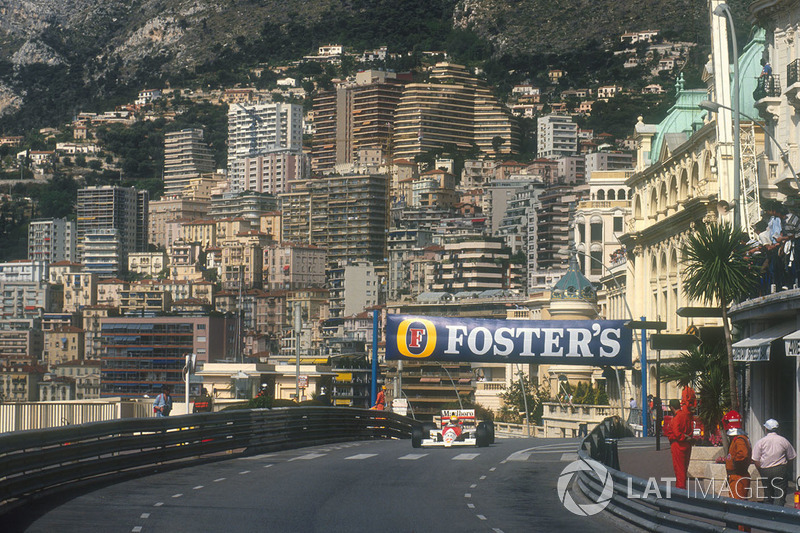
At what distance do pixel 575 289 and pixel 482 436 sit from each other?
5784 cm

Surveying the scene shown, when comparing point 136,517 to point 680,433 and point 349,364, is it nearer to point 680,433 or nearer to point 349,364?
point 680,433

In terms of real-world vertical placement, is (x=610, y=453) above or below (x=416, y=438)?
above

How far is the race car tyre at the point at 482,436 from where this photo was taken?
4381 centimetres

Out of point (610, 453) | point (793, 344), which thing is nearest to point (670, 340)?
point (610, 453)

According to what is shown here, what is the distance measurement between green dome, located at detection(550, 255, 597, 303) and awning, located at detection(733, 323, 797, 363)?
2739 inches

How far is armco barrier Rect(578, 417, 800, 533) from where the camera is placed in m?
17.8

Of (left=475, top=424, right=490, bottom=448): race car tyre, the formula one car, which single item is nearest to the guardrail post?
the formula one car

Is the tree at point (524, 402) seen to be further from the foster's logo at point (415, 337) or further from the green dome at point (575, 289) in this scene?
the foster's logo at point (415, 337)

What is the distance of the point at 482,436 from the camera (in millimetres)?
43969

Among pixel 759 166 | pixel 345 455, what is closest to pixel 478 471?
pixel 345 455

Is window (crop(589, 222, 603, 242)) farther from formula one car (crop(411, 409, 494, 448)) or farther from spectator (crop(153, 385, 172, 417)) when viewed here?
spectator (crop(153, 385, 172, 417))

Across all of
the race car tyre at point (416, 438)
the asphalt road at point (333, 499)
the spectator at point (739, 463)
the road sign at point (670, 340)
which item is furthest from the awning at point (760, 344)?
the race car tyre at point (416, 438)

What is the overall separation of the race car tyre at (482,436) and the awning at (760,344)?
46.3 ft

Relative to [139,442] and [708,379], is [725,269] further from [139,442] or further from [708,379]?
[139,442]
